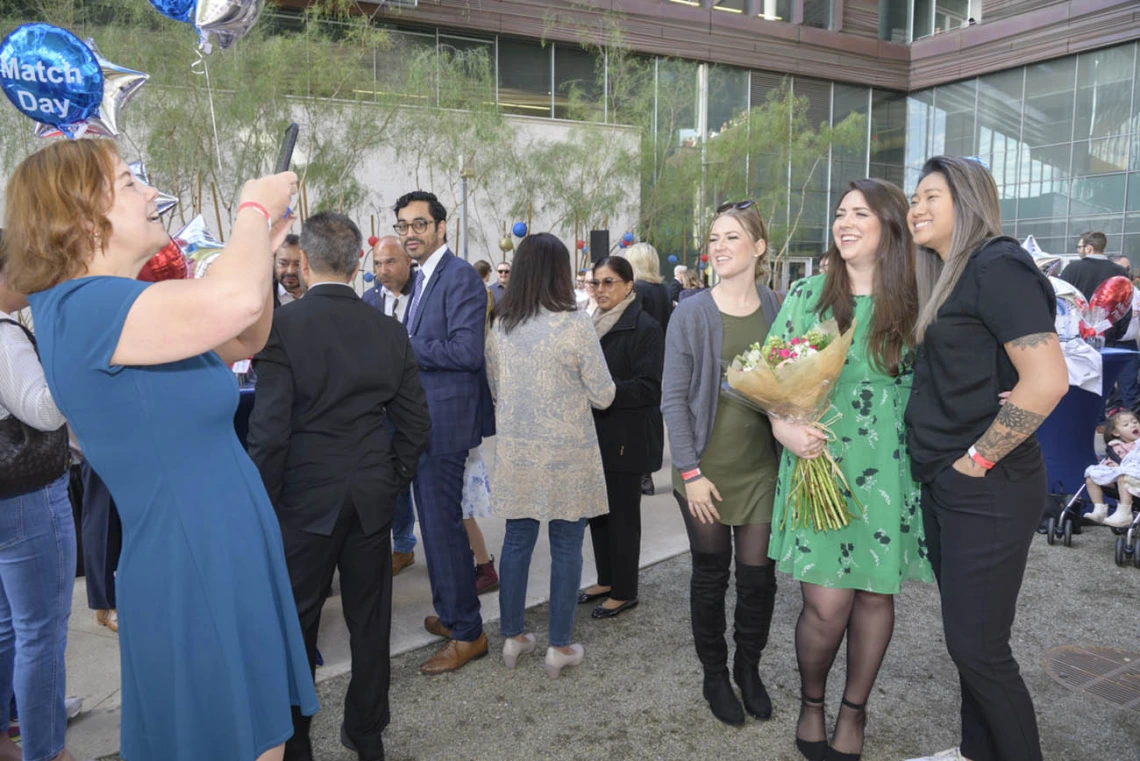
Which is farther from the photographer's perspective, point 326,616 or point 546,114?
point 546,114

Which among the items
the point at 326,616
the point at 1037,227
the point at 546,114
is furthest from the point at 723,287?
the point at 1037,227

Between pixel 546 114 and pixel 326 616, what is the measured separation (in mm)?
20733

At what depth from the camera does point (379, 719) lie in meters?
2.88

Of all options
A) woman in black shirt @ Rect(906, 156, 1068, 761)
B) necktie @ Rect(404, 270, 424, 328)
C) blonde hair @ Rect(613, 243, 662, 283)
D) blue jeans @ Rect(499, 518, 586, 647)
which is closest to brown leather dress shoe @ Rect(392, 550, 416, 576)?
blue jeans @ Rect(499, 518, 586, 647)

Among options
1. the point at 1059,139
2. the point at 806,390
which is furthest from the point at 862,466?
the point at 1059,139

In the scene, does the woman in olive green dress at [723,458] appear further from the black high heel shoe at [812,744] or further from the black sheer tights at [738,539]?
the black high heel shoe at [812,744]

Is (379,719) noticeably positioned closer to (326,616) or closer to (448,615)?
(448,615)

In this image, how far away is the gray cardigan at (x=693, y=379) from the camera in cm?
312

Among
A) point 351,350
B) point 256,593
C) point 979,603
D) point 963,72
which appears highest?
point 963,72

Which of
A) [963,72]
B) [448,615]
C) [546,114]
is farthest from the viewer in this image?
[963,72]

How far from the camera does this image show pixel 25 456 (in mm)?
2494

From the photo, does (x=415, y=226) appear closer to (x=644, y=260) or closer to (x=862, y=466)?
(x=862, y=466)

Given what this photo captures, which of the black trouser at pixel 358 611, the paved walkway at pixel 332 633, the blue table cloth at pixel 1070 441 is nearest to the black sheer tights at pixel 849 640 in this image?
the black trouser at pixel 358 611

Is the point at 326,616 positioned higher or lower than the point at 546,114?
lower
